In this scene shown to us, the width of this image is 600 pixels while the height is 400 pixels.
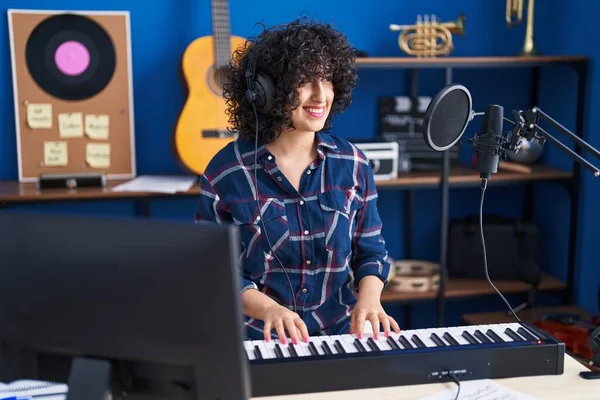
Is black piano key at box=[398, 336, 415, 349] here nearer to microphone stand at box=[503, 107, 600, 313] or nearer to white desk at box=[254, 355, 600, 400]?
white desk at box=[254, 355, 600, 400]

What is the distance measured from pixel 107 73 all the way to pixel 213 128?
0.55 meters

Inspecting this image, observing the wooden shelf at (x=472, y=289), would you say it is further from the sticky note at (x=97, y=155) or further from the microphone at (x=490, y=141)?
the microphone at (x=490, y=141)

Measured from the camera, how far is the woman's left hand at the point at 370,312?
4.84ft

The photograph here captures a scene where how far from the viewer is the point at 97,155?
291cm

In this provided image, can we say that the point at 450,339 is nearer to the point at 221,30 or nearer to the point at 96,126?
the point at 221,30

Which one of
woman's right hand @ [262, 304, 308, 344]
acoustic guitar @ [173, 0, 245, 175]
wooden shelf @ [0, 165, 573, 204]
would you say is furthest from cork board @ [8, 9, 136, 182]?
woman's right hand @ [262, 304, 308, 344]

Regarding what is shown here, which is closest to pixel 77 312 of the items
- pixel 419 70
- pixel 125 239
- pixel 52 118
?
pixel 125 239

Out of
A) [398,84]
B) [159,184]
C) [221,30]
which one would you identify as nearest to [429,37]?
[398,84]

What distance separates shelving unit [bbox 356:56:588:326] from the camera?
2.82 m

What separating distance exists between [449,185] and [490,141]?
159 cm

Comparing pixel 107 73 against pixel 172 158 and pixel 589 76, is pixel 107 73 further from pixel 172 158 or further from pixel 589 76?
pixel 589 76

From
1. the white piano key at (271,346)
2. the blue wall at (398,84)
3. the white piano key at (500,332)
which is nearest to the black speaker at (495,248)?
the blue wall at (398,84)

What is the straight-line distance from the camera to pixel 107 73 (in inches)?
114

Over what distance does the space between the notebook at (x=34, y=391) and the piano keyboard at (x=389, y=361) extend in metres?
0.37
